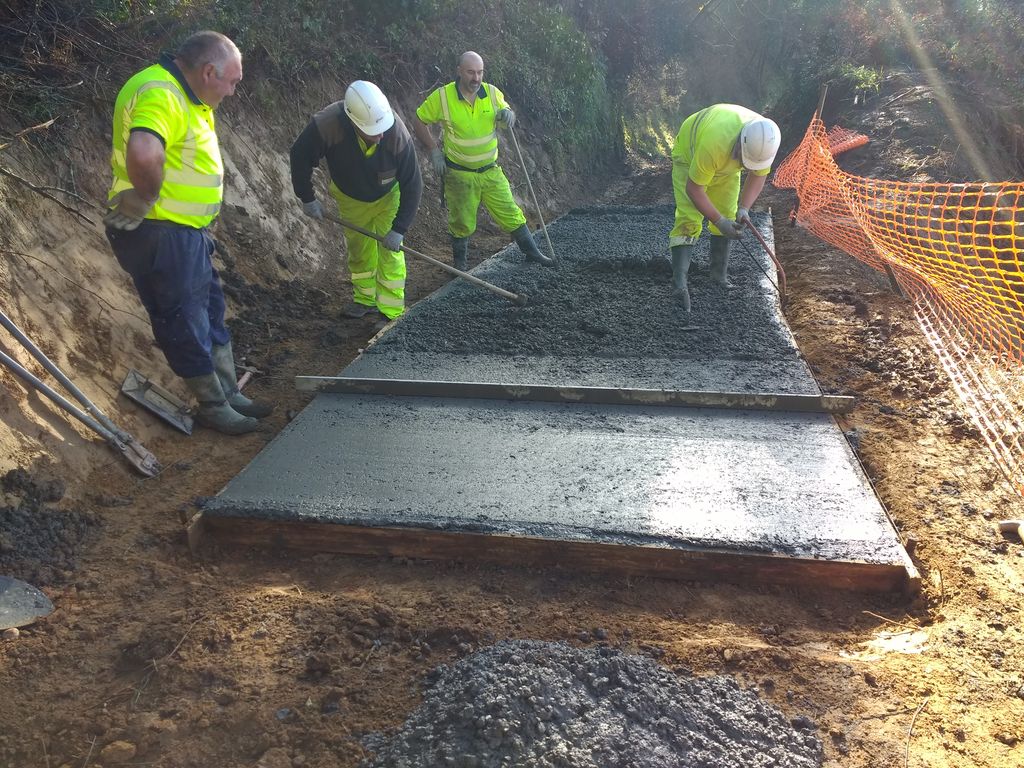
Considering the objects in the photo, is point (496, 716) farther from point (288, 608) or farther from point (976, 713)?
point (976, 713)

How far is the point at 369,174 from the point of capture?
14.0 ft

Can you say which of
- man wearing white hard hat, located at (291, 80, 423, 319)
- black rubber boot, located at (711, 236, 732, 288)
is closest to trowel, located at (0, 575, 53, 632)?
man wearing white hard hat, located at (291, 80, 423, 319)

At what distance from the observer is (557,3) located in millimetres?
12367

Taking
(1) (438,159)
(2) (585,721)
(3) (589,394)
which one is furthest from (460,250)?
(2) (585,721)

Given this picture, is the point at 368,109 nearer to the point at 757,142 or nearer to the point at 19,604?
the point at 757,142

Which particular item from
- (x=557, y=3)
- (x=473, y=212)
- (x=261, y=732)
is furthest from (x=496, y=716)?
(x=557, y=3)

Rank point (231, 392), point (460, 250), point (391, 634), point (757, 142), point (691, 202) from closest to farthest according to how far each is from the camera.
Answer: point (391, 634) < point (231, 392) < point (757, 142) < point (691, 202) < point (460, 250)

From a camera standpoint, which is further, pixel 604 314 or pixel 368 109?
pixel 604 314

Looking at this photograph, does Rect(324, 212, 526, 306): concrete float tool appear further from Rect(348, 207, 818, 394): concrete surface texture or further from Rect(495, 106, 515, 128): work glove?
Rect(495, 106, 515, 128): work glove

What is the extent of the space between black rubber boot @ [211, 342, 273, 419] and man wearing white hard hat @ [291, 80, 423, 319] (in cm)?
119

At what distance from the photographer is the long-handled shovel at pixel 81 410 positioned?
2.75 metres

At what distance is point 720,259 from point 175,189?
383 centimetres

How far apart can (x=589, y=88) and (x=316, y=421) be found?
11137 mm

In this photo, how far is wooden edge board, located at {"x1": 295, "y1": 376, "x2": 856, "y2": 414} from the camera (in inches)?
132
